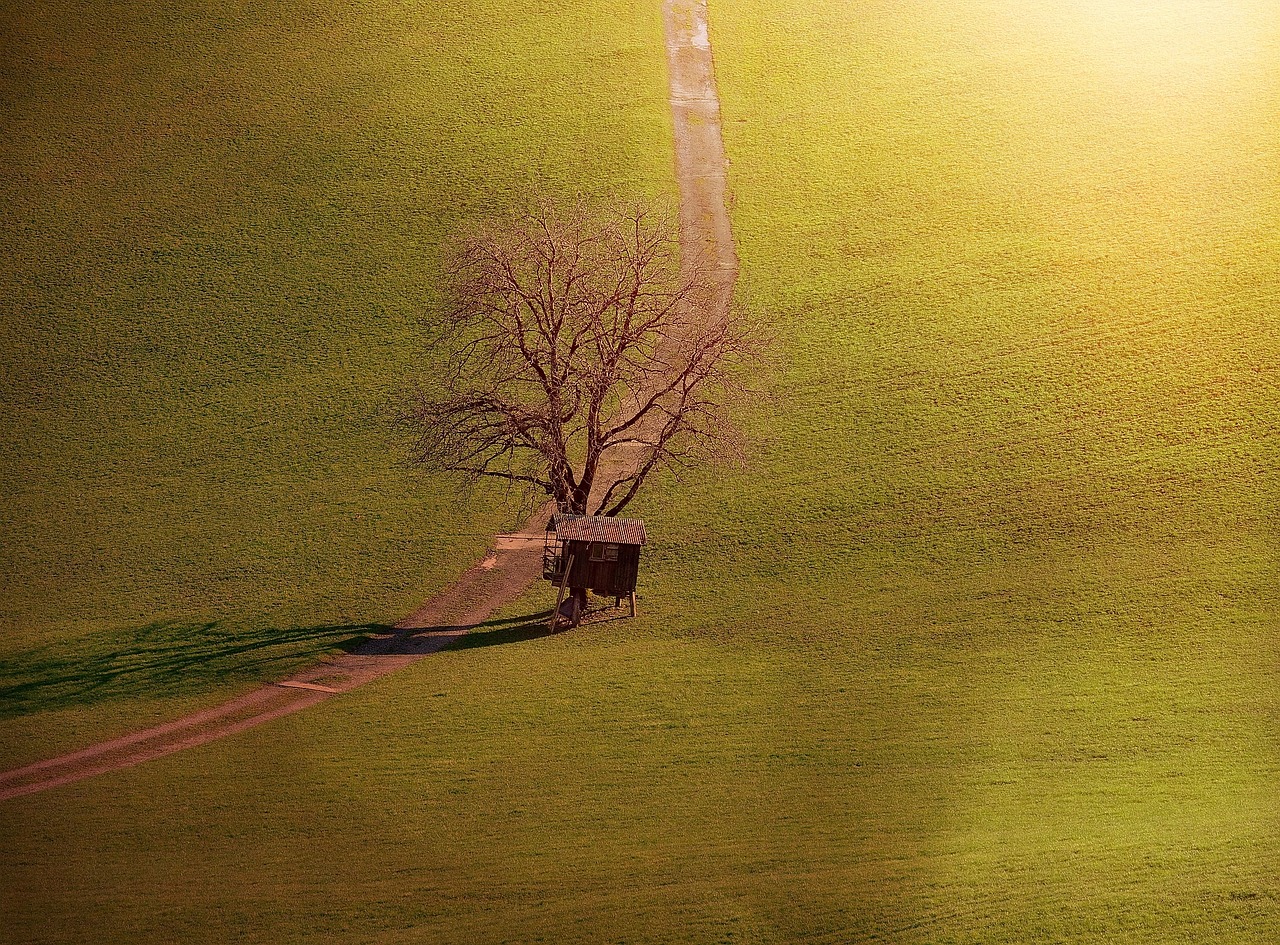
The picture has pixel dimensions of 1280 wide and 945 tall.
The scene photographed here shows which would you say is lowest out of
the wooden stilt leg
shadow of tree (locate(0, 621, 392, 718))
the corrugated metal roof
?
shadow of tree (locate(0, 621, 392, 718))

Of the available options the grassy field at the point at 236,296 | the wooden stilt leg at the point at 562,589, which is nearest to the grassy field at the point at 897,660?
the wooden stilt leg at the point at 562,589

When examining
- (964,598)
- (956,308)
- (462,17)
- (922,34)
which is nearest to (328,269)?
(462,17)

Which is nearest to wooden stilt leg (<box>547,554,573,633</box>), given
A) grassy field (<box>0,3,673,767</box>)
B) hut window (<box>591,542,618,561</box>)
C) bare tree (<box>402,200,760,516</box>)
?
hut window (<box>591,542,618,561</box>)

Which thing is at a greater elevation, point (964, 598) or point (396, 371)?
point (396, 371)

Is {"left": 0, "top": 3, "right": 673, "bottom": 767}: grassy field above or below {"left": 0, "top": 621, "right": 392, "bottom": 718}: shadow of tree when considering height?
above

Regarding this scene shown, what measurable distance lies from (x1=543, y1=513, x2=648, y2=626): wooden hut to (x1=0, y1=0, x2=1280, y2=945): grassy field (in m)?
1.59

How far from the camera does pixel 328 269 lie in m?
55.8

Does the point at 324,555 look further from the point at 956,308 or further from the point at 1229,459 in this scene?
the point at 1229,459

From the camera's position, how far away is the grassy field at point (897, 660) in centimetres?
2770

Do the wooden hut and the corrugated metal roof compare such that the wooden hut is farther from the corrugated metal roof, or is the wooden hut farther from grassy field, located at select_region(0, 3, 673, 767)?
grassy field, located at select_region(0, 3, 673, 767)

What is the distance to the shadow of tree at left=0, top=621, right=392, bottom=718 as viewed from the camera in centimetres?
3575

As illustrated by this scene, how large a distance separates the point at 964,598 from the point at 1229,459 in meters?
13.6

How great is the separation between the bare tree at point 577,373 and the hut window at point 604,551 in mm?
3096

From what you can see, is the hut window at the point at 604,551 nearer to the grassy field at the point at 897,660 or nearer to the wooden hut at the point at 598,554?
the wooden hut at the point at 598,554
